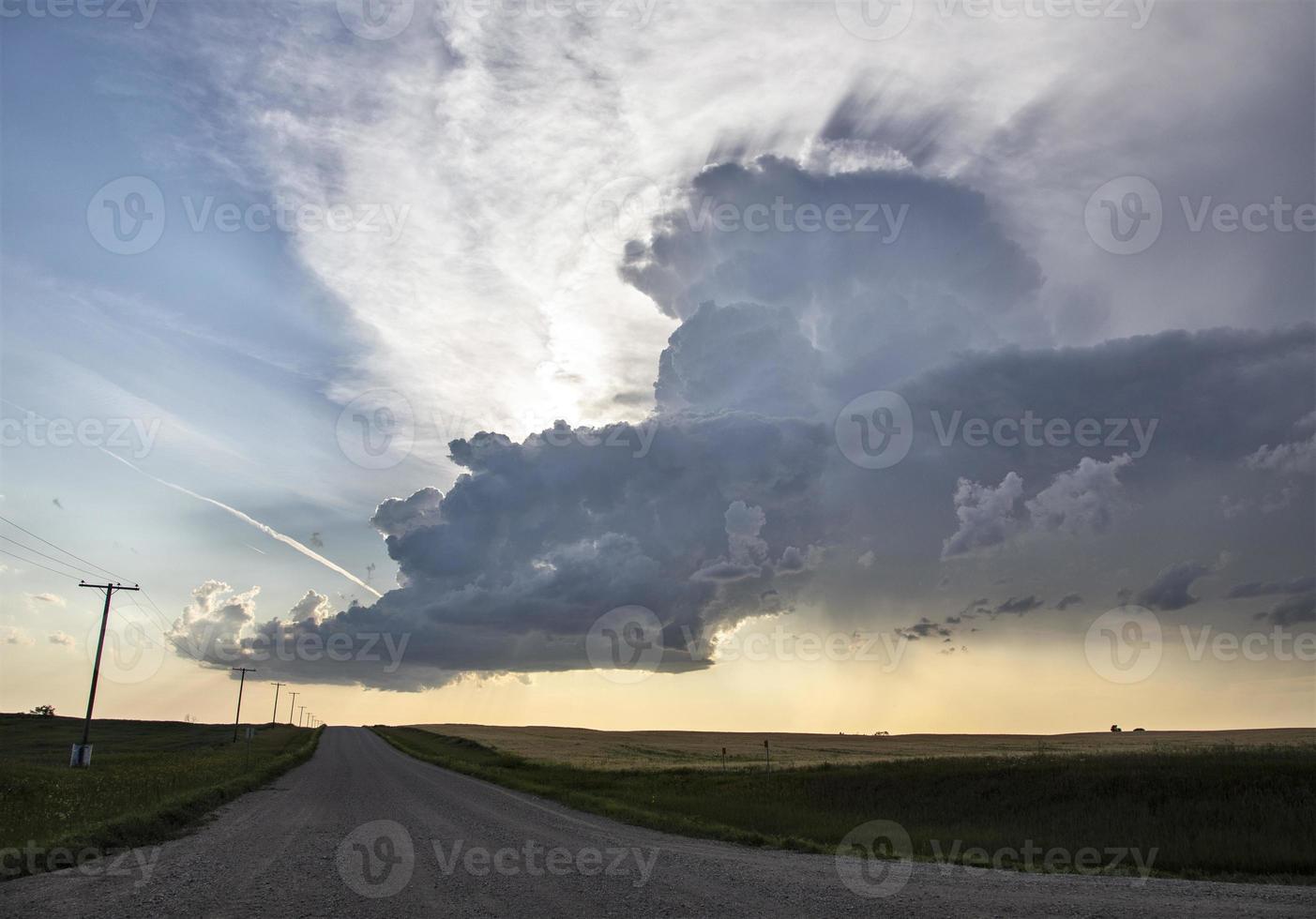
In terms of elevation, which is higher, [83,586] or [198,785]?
[83,586]

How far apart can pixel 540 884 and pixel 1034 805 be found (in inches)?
933

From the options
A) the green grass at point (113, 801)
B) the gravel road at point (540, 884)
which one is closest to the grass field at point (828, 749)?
the green grass at point (113, 801)

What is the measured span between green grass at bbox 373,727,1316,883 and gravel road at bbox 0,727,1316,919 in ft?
11.0

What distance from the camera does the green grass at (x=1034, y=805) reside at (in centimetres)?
2134

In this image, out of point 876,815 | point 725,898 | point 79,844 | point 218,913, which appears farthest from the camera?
point 876,815

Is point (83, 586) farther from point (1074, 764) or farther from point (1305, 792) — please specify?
point (1305, 792)

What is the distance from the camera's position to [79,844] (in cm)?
1850

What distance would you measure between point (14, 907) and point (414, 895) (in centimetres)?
563

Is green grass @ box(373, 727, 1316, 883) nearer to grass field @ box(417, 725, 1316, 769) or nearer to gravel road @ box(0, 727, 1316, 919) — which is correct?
gravel road @ box(0, 727, 1316, 919)

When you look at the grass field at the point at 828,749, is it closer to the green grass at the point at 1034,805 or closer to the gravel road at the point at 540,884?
the green grass at the point at 1034,805

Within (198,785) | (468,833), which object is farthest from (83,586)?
(468,833)

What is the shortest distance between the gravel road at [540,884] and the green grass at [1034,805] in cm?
334

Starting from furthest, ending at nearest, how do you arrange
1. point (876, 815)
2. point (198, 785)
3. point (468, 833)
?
point (198, 785) < point (876, 815) < point (468, 833)

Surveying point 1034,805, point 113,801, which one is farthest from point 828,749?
point 113,801
